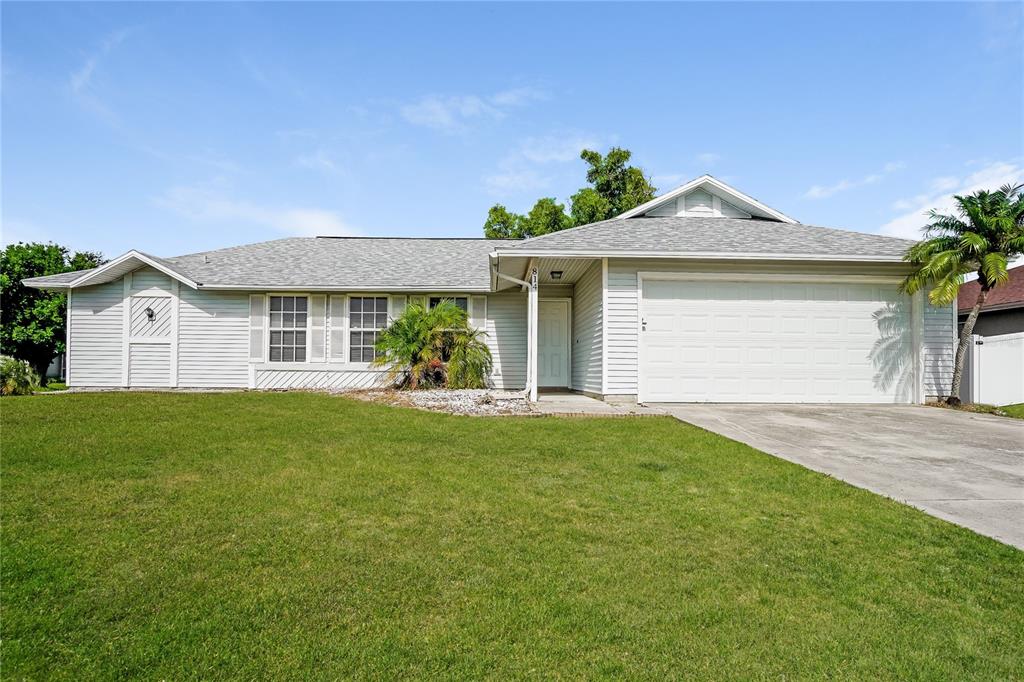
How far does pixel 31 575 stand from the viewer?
9.24 feet

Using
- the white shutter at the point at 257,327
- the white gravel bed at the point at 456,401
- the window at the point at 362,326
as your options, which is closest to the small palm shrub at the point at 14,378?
the white shutter at the point at 257,327

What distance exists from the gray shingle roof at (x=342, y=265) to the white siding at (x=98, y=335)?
2.57 feet

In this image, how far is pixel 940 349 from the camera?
10734mm

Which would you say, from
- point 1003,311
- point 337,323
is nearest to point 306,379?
point 337,323

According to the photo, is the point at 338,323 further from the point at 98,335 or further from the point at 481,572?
the point at 481,572

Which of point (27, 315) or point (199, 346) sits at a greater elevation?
point (27, 315)

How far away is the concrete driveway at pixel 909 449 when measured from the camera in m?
4.15

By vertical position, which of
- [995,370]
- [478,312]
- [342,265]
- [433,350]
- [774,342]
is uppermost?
[342,265]

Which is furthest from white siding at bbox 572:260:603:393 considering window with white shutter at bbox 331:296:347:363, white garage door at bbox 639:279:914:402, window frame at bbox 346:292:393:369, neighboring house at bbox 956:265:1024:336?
neighboring house at bbox 956:265:1024:336

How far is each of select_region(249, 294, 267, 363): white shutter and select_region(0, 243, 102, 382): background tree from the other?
10.9 m

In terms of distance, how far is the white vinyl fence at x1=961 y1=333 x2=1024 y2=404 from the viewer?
11.2m

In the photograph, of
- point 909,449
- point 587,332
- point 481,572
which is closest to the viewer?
point 481,572

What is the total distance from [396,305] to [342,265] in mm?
2333

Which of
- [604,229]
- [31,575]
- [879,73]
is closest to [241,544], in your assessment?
[31,575]
